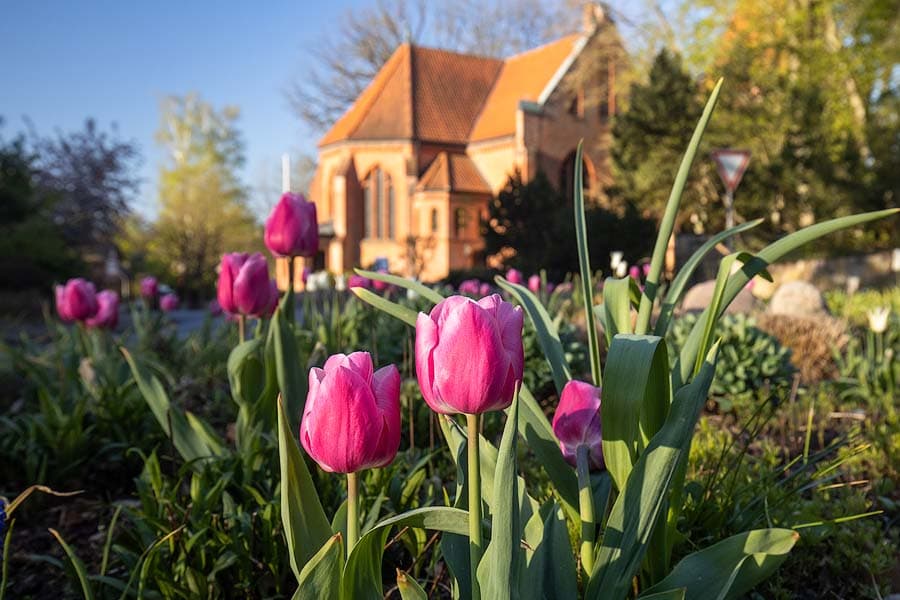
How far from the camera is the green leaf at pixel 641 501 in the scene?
1.39m

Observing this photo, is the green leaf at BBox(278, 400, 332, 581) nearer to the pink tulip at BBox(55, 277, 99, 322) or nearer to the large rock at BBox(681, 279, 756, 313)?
the pink tulip at BBox(55, 277, 99, 322)

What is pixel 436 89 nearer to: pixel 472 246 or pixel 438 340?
pixel 472 246

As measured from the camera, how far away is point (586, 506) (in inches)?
57.4

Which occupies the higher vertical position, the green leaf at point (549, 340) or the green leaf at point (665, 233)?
the green leaf at point (665, 233)

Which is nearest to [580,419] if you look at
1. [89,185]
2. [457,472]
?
[457,472]

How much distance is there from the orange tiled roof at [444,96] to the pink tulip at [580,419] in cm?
2874

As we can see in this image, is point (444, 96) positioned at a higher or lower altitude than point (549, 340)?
higher

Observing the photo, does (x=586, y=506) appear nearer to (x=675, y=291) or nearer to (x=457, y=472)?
(x=457, y=472)

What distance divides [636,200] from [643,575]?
64.1 feet

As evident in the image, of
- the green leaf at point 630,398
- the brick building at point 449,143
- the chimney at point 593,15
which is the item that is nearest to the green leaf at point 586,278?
the green leaf at point 630,398

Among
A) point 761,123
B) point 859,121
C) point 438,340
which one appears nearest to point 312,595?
point 438,340

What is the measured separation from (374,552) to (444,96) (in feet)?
106

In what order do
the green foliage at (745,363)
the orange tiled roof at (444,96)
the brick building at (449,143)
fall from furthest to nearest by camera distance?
the orange tiled roof at (444,96) < the brick building at (449,143) < the green foliage at (745,363)

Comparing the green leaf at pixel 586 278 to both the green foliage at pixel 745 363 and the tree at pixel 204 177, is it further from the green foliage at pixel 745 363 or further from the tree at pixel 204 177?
the tree at pixel 204 177
